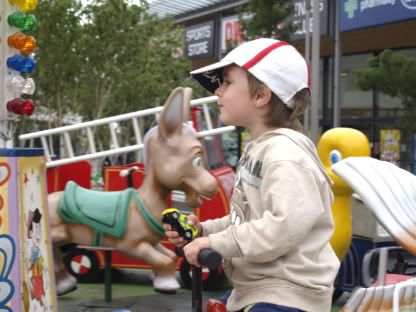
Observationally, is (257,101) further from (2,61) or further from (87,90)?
(87,90)

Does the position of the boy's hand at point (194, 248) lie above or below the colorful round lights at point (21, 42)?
below

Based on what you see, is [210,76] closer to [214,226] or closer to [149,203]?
[214,226]

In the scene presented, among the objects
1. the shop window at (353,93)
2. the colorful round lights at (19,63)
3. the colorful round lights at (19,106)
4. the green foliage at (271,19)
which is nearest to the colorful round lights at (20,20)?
the colorful round lights at (19,63)

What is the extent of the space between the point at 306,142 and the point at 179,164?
11.1ft

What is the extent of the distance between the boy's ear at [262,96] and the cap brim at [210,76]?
148 millimetres

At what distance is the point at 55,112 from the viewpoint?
18.3m

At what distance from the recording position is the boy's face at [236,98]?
6.79 ft

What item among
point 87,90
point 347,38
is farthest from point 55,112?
point 347,38

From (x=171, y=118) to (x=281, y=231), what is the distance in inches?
139

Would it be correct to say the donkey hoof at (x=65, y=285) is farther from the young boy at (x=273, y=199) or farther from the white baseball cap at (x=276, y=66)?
the white baseball cap at (x=276, y=66)

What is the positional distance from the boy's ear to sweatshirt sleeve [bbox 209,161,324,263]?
9.6 inches

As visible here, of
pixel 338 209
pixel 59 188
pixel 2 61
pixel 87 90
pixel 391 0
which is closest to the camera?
pixel 2 61

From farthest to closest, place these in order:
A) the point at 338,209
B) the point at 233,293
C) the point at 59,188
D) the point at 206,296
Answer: the point at 59,188 < the point at 206,296 < the point at 338,209 < the point at 233,293

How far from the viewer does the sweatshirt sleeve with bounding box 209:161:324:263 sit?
1.82m
